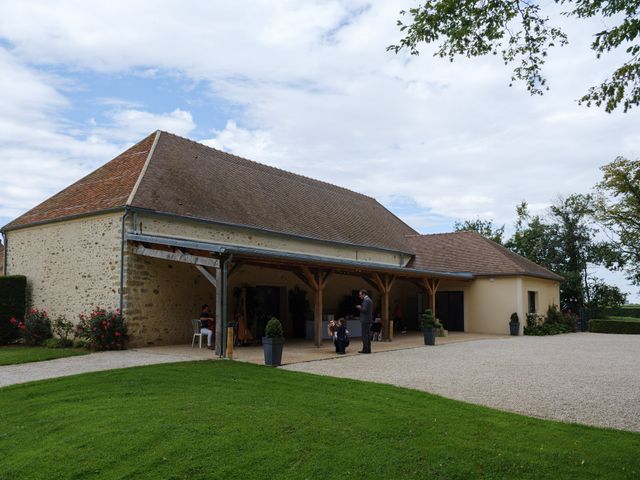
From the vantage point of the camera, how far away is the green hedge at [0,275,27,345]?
47.2ft

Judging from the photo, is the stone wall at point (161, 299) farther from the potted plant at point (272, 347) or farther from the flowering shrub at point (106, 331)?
the potted plant at point (272, 347)

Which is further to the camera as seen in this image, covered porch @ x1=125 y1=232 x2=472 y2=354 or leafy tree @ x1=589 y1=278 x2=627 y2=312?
leafy tree @ x1=589 y1=278 x2=627 y2=312

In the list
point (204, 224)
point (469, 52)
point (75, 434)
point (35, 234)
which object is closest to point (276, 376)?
point (75, 434)

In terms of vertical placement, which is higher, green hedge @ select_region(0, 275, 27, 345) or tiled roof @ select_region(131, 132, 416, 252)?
tiled roof @ select_region(131, 132, 416, 252)

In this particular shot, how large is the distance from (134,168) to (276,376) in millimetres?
8894

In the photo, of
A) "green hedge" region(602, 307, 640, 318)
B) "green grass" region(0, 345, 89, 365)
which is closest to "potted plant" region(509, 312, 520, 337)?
"green hedge" region(602, 307, 640, 318)

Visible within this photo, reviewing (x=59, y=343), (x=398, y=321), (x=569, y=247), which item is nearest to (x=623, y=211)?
(x=569, y=247)

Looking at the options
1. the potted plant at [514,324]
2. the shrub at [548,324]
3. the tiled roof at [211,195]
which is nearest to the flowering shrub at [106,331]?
the tiled roof at [211,195]

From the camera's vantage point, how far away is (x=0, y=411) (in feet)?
20.7

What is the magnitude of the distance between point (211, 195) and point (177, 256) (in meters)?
4.56

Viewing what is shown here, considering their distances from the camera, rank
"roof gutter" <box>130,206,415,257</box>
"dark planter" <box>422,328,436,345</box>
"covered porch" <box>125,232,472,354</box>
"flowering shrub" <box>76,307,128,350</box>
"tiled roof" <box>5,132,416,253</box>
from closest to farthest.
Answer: "covered porch" <box>125,232,472,354</box> → "flowering shrub" <box>76,307,128,350</box> → "roof gutter" <box>130,206,415,257</box> → "tiled roof" <box>5,132,416,253</box> → "dark planter" <box>422,328,436,345</box>

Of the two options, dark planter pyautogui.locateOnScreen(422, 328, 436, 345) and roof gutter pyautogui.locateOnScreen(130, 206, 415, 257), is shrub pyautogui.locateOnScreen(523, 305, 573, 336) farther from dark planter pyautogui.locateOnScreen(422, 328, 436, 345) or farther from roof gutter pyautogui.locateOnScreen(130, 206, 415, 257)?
dark planter pyautogui.locateOnScreen(422, 328, 436, 345)

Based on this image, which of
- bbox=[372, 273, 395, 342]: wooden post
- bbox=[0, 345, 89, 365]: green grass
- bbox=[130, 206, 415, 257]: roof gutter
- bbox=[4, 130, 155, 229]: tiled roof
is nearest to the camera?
bbox=[0, 345, 89, 365]: green grass

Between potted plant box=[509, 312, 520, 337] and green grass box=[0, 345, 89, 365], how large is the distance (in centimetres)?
1475
